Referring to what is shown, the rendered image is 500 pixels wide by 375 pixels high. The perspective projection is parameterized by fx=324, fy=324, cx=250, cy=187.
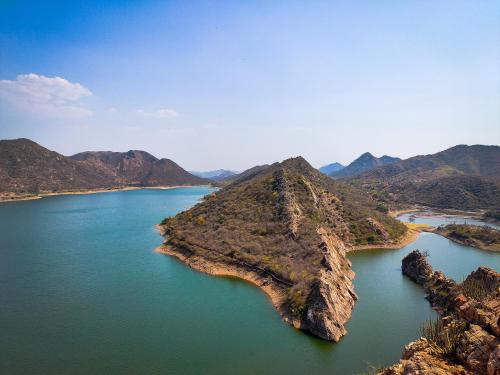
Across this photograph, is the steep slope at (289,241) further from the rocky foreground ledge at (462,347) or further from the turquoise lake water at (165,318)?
the rocky foreground ledge at (462,347)

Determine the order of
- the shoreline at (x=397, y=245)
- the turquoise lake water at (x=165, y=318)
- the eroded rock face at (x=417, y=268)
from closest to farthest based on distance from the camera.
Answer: the turquoise lake water at (x=165, y=318) → the eroded rock face at (x=417, y=268) → the shoreline at (x=397, y=245)

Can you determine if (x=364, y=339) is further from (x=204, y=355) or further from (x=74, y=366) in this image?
(x=74, y=366)

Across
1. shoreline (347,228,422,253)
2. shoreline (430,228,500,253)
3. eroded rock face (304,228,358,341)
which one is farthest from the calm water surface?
eroded rock face (304,228,358,341)

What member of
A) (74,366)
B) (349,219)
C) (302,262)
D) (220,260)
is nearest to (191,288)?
(220,260)

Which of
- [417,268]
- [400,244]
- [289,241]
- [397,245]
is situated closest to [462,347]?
[417,268]

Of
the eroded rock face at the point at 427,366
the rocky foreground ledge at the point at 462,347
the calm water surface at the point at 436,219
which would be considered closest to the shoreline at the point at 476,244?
the calm water surface at the point at 436,219

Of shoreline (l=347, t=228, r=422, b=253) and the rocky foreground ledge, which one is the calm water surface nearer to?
shoreline (l=347, t=228, r=422, b=253)
